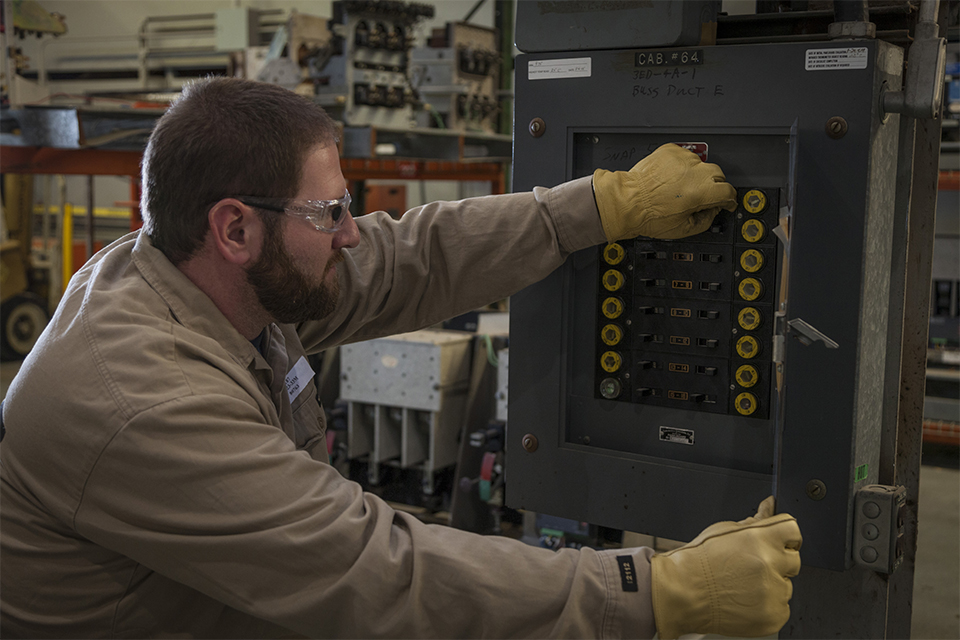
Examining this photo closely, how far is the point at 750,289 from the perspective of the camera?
1442 mm

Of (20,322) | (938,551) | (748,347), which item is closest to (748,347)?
(748,347)

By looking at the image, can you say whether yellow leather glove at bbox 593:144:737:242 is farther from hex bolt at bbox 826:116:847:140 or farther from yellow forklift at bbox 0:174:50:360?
yellow forklift at bbox 0:174:50:360

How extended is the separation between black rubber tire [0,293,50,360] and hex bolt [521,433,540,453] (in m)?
6.27

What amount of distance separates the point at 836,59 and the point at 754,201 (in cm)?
24

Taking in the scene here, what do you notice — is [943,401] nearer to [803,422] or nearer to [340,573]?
[803,422]

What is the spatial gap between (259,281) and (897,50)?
41.1 inches

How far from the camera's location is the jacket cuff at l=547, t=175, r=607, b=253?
1.50 meters

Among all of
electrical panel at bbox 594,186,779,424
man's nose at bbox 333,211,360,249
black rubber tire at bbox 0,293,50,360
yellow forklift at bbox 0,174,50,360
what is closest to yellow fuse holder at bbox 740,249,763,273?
electrical panel at bbox 594,186,779,424

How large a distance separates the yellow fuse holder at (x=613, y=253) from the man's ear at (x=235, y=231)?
0.61 m

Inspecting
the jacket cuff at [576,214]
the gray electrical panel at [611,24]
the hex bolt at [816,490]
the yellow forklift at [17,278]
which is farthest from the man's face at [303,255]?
the yellow forklift at [17,278]

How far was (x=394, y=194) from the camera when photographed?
8.43 meters

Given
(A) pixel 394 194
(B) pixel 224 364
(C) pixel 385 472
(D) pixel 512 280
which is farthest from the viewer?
(A) pixel 394 194

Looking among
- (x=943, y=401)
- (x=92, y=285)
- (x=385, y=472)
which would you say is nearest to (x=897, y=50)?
(x=92, y=285)

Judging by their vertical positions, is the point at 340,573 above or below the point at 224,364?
below
